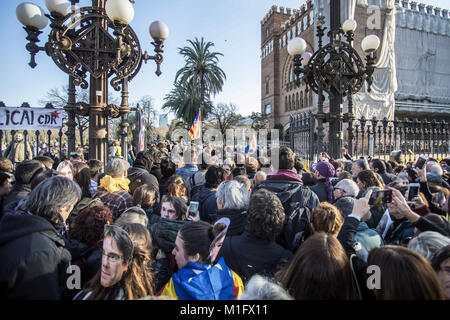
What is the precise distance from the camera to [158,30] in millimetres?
6043

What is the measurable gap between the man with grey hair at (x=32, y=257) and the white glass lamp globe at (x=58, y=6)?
16.0 ft

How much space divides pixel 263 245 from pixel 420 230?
1.29 meters

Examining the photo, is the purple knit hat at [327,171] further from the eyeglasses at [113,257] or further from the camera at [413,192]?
the eyeglasses at [113,257]

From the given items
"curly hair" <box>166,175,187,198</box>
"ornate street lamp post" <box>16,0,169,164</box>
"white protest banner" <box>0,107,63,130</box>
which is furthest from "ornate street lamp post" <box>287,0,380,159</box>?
"white protest banner" <box>0,107,63,130</box>

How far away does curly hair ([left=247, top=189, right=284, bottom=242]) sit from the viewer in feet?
7.38

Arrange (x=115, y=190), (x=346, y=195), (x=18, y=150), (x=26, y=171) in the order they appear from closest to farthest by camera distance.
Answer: (x=346, y=195), (x=26, y=171), (x=115, y=190), (x=18, y=150)

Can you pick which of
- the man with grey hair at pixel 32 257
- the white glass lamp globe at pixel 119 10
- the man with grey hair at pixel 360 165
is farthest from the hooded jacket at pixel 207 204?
the white glass lamp globe at pixel 119 10

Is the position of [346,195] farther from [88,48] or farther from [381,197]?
[88,48]

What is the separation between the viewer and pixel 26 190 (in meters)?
3.20

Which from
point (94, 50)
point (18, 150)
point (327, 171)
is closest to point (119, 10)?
point (94, 50)

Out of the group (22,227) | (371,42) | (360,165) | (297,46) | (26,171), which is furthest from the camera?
(371,42)

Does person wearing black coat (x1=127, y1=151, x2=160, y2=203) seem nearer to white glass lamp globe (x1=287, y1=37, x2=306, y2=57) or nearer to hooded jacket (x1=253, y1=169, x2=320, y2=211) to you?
hooded jacket (x1=253, y1=169, x2=320, y2=211)

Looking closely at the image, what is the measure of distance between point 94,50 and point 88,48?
13 centimetres
